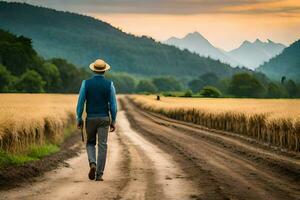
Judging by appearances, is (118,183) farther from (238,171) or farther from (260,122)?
(260,122)

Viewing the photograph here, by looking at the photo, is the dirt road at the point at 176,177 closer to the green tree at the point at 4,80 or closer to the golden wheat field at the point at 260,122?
the golden wheat field at the point at 260,122

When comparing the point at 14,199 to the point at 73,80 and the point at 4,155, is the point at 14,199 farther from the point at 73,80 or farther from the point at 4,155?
the point at 73,80

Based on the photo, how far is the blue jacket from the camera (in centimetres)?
1424

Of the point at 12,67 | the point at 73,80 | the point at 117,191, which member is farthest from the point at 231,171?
the point at 73,80

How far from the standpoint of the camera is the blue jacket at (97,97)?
14242mm

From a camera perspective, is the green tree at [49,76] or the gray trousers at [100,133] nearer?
the gray trousers at [100,133]

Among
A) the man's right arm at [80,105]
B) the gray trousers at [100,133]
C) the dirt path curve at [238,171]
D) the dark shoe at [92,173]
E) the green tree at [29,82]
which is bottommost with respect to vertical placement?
the dirt path curve at [238,171]

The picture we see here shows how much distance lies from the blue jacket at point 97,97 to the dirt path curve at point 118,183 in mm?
1626

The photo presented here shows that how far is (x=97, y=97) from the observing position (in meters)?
14.3

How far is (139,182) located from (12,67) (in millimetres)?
140413

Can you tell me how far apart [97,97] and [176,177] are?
9.09 feet

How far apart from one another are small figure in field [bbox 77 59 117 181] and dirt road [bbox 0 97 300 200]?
2.05ft

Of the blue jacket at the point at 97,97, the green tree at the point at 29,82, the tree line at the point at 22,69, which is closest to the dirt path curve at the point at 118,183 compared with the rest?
the blue jacket at the point at 97,97

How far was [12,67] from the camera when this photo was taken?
149000 mm
